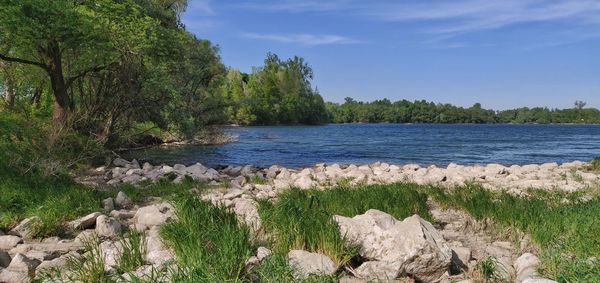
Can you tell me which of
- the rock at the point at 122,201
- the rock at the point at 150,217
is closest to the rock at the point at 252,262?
the rock at the point at 150,217

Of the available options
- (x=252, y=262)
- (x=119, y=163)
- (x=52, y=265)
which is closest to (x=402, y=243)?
(x=252, y=262)

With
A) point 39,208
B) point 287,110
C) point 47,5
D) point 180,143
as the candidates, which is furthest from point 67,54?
point 287,110

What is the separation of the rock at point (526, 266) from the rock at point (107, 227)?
5.62 m

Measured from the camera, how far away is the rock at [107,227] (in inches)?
274

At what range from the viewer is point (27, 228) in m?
7.13

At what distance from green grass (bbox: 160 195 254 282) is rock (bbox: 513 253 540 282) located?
2937mm

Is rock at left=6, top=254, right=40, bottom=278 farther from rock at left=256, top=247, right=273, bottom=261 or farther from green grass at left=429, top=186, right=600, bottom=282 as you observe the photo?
green grass at left=429, top=186, right=600, bottom=282

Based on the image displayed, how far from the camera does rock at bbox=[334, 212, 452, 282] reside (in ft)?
16.5

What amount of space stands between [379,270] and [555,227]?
2.74 meters

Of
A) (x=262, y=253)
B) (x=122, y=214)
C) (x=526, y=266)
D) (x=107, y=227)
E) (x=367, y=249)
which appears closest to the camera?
(x=526, y=266)

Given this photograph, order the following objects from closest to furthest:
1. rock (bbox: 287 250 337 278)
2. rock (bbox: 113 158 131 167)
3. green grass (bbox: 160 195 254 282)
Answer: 1. green grass (bbox: 160 195 254 282)
2. rock (bbox: 287 250 337 278)
3. rock (bbox: 113 158 131 167)

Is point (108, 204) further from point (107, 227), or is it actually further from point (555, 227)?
point (555, 227)

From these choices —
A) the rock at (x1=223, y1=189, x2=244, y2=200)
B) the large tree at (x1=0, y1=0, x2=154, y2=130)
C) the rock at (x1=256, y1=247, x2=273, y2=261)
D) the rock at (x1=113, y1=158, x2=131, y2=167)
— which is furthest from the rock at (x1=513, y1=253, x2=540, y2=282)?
the rock at (x1=113, y1=158, x2=131, y2=167)

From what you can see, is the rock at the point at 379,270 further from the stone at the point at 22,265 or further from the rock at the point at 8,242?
the rock at the point at 8,242
